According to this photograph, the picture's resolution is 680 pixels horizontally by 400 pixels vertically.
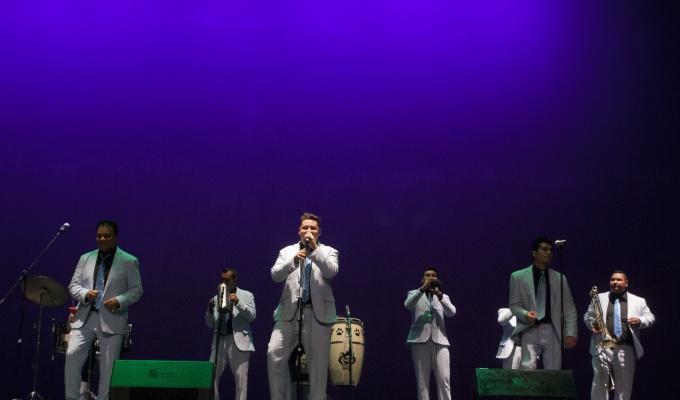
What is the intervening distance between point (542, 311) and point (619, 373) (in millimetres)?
1114

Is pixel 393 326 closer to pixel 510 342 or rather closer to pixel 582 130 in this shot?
pixel 510 342

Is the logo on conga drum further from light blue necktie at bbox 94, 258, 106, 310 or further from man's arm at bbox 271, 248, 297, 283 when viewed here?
light blue necktie at bbox 94, 258, 106, 310

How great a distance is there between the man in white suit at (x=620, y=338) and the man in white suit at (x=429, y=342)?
144 cm

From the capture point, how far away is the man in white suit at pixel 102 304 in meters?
6.71

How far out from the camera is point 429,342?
27.6ft

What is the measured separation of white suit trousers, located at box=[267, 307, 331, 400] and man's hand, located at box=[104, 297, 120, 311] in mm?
1360

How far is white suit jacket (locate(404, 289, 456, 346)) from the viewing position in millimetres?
8375

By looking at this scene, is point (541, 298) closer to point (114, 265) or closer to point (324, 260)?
point (324, 260)

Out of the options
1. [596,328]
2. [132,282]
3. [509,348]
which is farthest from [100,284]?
[596,328]

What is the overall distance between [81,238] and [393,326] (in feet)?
12.9

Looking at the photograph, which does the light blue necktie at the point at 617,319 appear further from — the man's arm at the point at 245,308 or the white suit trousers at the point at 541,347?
the man's arm at the point at 245,308

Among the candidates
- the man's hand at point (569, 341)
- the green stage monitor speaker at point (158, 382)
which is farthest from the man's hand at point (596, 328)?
the green stage monitor speaker at point (158, 382)

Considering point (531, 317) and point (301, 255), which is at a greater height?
point (301, 255)

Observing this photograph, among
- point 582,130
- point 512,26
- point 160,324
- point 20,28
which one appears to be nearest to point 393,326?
point 160,324
